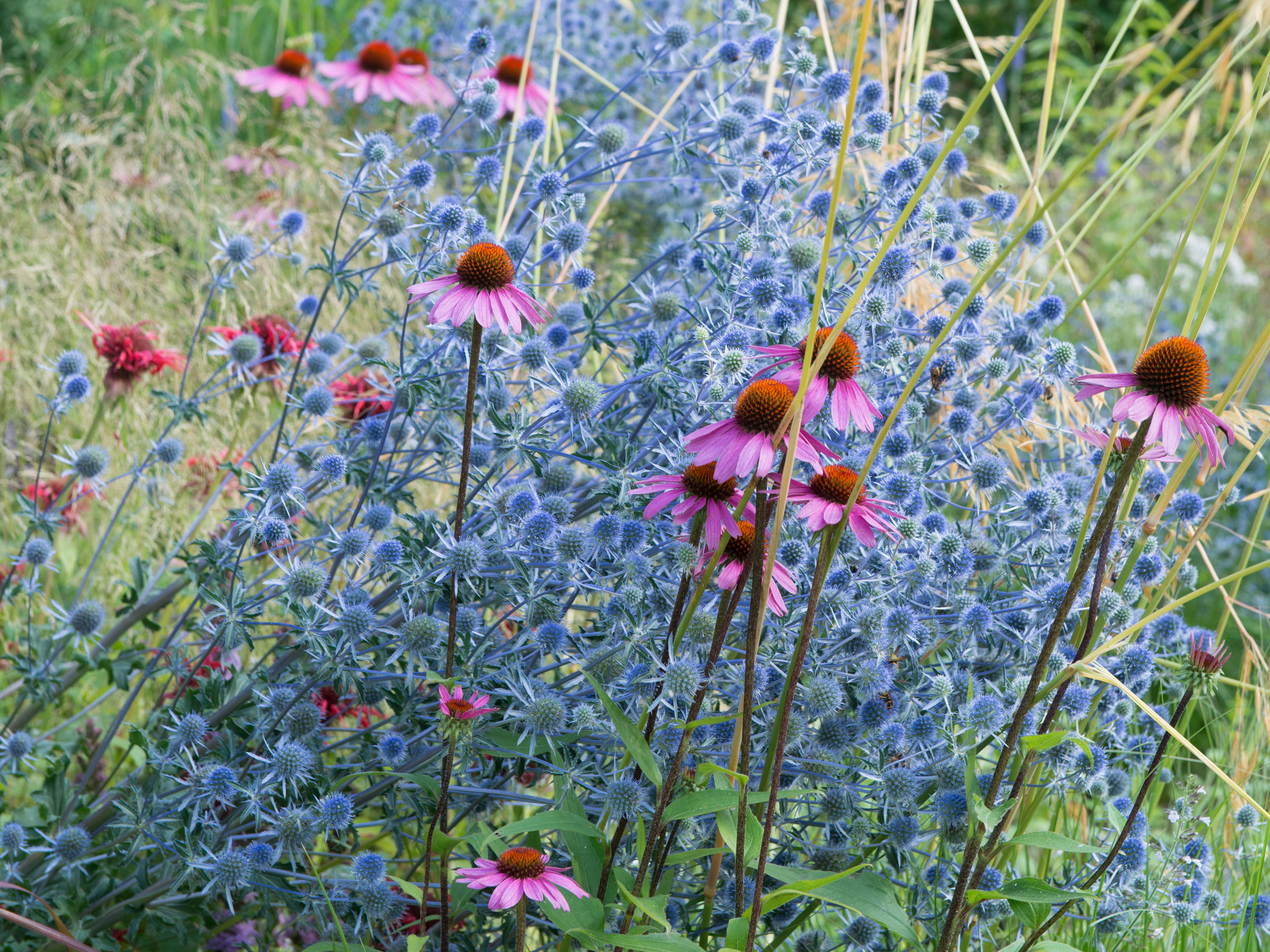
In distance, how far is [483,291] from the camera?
4.48ft

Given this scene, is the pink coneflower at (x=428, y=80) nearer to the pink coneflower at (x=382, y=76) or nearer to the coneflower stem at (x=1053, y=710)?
the pink coneflower at (x=382, y=76)

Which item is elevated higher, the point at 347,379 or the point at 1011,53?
the point at 1011,53

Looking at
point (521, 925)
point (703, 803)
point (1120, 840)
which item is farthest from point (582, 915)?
point (1120, 840)

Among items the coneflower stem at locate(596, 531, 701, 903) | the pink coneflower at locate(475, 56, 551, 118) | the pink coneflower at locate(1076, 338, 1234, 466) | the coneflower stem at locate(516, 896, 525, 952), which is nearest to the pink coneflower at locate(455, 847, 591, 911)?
the coneflower stem at locate(516, 896, 525, 952)

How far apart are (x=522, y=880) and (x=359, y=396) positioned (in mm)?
1168

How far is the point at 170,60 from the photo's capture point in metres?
5.04

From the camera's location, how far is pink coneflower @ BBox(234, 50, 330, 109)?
13.9 ft

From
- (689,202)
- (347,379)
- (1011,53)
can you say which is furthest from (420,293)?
(689,202)

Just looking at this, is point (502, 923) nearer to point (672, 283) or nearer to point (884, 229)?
point (672, 283)

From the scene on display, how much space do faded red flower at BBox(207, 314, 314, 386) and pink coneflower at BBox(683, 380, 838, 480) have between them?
1.30m

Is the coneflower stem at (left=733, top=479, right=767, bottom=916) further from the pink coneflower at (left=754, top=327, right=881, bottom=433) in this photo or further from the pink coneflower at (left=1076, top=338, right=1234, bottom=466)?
the pink coneflower at (left=1076, top=338, right=1234, bottom=466)

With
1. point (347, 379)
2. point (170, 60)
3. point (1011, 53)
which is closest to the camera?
point (1011, 53)

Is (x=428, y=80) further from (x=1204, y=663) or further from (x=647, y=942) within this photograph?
(x=647, y=942)

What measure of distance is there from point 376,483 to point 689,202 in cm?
277
